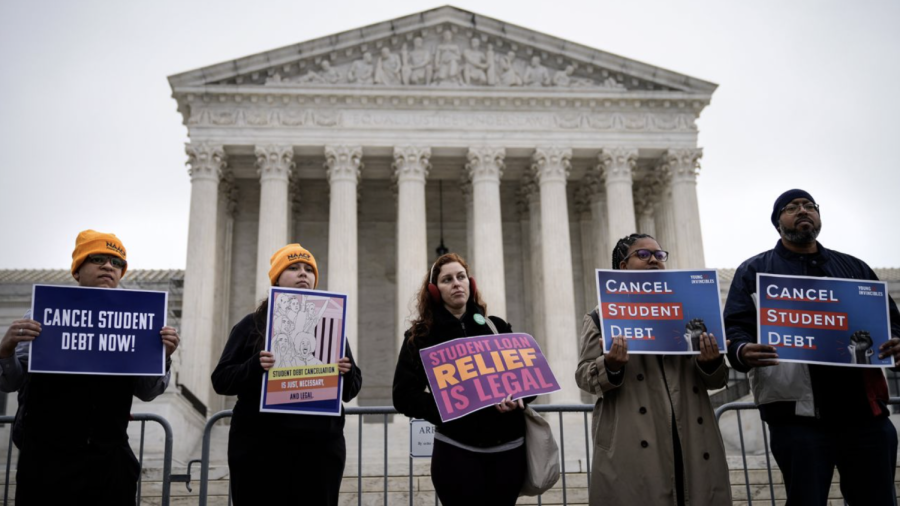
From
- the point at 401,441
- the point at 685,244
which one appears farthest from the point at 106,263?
the point at 685,244

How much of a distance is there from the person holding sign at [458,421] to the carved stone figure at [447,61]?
2084 cm

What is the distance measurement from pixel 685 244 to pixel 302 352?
21.1 meters

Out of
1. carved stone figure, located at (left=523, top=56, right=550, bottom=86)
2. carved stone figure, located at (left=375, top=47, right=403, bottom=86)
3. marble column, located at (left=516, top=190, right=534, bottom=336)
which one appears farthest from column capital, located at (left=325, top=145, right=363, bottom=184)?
marble column, located at (left=516, top=190, right=534, bottom=336)

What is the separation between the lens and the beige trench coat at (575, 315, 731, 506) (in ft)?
16.6

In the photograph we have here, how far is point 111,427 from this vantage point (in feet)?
17.4

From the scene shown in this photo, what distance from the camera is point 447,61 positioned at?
85.4 feet

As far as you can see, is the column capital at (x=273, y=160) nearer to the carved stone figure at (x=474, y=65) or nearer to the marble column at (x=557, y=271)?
the carved stone figure at (x=474, y=65)

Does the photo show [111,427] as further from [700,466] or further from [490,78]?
[490,78]

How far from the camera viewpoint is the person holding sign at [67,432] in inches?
199

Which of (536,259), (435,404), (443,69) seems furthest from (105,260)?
(536,259)

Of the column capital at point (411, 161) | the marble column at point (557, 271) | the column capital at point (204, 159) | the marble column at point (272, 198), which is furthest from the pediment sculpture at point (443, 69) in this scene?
the column capital at point (204, 159)

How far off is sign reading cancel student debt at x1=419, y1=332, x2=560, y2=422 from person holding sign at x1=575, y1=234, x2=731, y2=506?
1.35 feet

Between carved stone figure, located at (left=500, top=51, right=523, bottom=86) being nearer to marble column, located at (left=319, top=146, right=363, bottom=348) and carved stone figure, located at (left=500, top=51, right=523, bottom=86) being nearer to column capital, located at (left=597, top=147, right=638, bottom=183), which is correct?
column capital, located at (left=597, top=147, right=638, bottom=183)

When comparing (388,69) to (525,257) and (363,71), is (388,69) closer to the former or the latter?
(363,71)
